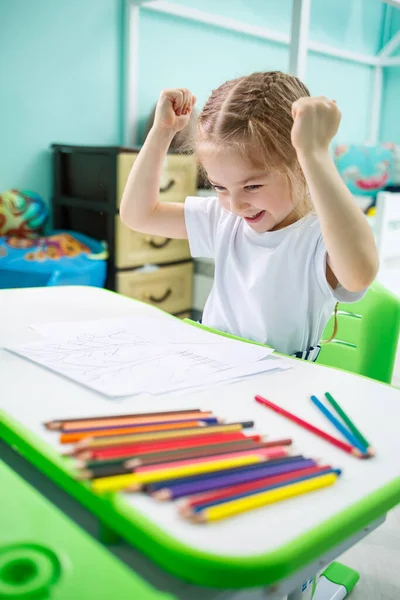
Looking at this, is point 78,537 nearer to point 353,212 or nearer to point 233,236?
point 353,212

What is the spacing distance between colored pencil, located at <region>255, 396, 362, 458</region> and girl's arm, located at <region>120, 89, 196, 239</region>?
523 millimetres

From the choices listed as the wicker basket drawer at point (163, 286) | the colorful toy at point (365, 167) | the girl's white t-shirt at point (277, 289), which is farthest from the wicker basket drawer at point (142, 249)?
the girl's white t-shirt at point (277, 289)

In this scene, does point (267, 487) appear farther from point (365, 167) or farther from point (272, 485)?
point (365, 167)

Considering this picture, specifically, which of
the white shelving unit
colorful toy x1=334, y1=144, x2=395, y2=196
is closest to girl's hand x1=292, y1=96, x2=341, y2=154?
Result: the white shelving unit

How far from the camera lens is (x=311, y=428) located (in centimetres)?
46

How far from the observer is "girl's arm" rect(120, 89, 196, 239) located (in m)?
0.89

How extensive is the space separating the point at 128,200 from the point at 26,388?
0.52m

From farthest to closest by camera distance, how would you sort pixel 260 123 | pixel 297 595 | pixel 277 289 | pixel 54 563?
pixel 277 289
pixel 260 123
pixel 297 595
pixel 54 563

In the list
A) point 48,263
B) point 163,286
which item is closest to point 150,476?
point 48,263

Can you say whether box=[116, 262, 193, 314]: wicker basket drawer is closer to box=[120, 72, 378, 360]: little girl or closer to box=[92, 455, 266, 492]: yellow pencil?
box=[120, 72, 378, 360]: little girl

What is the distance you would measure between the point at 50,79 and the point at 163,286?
2.90 ft

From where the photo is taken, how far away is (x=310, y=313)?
866 mm

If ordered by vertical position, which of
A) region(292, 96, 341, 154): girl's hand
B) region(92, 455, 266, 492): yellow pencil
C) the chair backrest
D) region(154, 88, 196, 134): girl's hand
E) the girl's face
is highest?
region(154, 88, 196, 134): girl's hand

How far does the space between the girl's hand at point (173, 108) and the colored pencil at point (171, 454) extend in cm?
61
